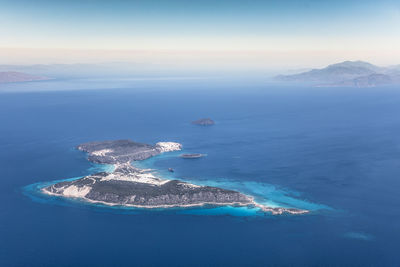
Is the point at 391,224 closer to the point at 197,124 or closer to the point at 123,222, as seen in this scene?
the point at 123,222

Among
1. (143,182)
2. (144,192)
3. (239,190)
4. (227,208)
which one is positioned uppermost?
(143,182)

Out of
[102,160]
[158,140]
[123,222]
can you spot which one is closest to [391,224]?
[123,222]

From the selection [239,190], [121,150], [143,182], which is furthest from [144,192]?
[121,150]

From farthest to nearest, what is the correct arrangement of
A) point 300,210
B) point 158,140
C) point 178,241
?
1. point 158,140
2. point 300,210
3. point 178,241

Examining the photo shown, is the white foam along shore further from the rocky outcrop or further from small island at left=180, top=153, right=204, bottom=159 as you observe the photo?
small island at left=180, top=153, right=204, bottom=159

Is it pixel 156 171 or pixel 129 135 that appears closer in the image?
pixel 156 171

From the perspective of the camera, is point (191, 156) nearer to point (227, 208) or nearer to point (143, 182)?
point (143, 182)

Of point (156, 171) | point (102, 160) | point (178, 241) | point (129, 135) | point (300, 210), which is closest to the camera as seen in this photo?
point (178, 241)

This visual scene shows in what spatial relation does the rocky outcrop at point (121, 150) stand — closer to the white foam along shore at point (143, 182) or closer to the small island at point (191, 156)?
the small island at point (191, 156)
